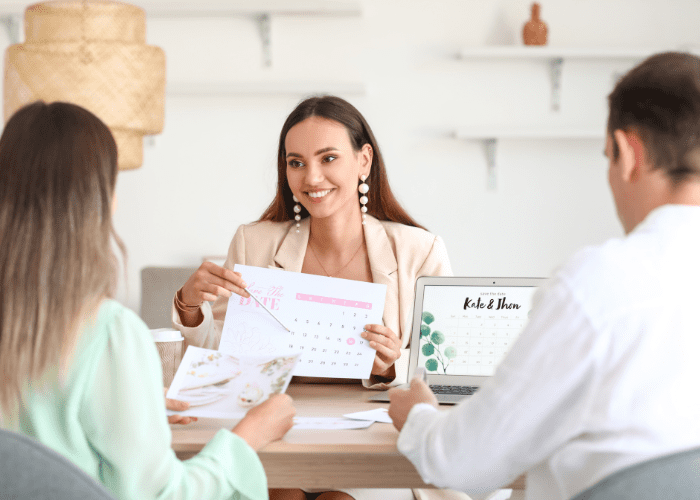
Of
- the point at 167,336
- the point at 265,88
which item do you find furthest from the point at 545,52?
the point at 167,336

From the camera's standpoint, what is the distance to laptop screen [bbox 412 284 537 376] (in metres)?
1.44

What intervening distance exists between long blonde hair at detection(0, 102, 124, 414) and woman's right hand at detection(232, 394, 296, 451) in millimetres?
312

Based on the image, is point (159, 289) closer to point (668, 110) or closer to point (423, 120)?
point (423, 120)

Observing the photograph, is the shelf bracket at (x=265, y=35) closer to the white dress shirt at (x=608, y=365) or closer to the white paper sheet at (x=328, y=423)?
the white paper sheet at (x=328, y=423)

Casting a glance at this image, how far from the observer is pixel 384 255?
187 cm

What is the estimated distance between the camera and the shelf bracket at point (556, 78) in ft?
11.0

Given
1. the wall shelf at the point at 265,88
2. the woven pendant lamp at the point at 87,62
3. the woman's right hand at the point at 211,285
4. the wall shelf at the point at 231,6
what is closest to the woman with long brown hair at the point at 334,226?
the woman's right hand at the point at 211,285

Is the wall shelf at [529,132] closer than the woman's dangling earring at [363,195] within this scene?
No

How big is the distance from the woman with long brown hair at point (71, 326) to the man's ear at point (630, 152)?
0.63 metres

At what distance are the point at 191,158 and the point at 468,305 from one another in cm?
226

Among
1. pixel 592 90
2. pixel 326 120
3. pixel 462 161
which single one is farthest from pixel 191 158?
pixel 592 90

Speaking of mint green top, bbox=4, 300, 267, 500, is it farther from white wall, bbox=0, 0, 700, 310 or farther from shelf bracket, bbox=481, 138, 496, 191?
shelf bracket, bbox=481, 138, 496, 191

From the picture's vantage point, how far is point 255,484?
3.24 ft

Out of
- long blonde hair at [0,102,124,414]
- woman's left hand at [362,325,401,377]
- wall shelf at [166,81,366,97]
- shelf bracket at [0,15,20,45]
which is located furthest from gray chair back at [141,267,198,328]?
long blonde hair at [0,102,124,414]
